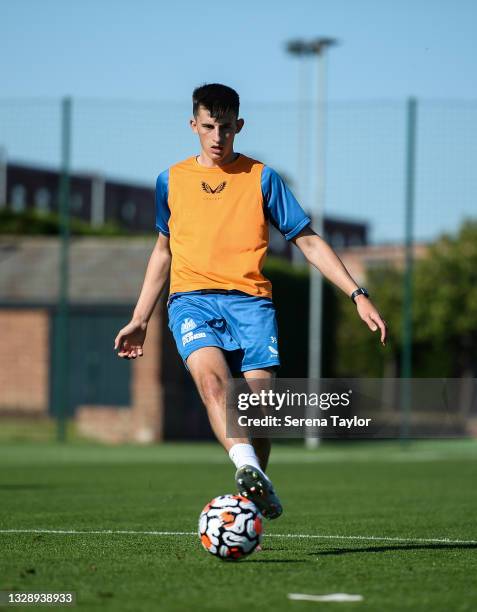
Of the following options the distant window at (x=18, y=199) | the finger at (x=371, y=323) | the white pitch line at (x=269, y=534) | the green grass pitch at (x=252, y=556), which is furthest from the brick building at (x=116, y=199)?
the finger at (x=371, y=323)

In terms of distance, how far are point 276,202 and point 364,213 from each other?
15.0 metres

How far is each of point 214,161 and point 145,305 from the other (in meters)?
0.85

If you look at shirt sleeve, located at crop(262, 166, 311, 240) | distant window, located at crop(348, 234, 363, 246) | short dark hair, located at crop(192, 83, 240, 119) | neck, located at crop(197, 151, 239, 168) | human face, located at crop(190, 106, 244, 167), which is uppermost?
distant window, located at crop(348, 234, 363, 246)

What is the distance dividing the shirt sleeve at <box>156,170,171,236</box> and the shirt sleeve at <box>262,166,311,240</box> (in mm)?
531

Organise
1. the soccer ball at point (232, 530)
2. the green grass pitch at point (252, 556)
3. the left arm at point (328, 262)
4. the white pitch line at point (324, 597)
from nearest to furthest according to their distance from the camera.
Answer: the white pitch line at point (324, 597) → the green grass pitch at point (252, 556) → the soccer ball at point (232, 530) → the left arm at point (328, 262)

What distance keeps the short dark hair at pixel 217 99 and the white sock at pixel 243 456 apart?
5.50ft

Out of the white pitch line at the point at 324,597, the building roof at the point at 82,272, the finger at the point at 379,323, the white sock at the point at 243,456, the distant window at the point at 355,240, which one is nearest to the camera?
the white pitch line at the point at 324,597

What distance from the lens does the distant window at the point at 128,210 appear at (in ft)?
112

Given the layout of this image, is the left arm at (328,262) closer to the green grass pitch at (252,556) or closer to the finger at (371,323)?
the finger at (371,323)

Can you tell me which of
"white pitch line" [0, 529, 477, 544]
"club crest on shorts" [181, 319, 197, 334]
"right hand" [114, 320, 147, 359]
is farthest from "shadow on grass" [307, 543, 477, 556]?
"right hand" [114, 320, 147, 359]

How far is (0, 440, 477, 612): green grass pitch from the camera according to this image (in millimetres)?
4939

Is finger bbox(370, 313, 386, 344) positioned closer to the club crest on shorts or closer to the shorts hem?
the shorts hem

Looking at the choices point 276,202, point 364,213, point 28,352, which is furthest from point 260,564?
point 28,352

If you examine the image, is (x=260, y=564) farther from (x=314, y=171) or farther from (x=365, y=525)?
(x=314, y=171)
